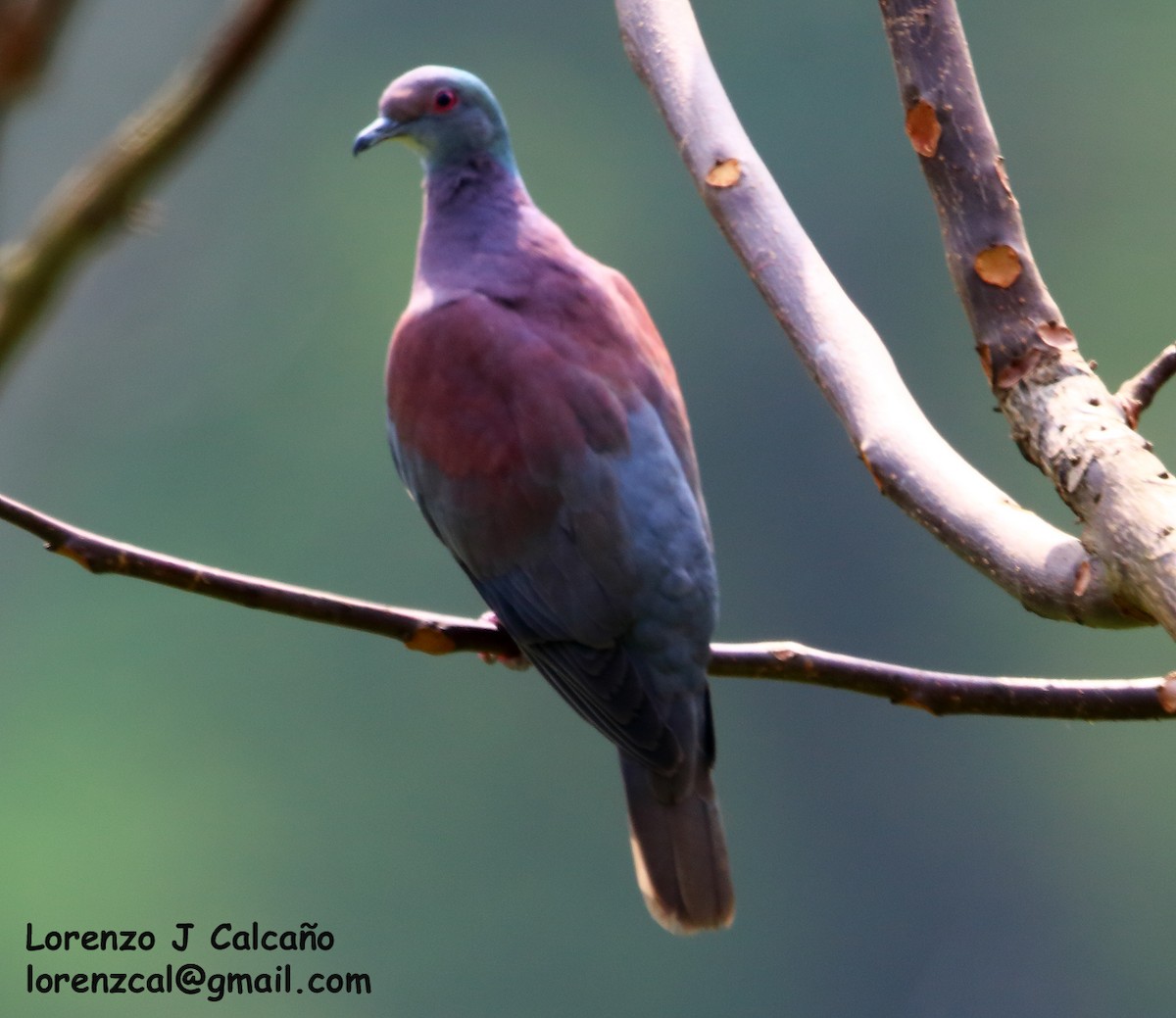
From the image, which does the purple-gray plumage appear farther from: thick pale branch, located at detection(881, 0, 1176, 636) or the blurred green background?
the blurred green background

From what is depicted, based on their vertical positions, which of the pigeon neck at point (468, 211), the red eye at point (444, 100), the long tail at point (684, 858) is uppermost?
the red eye at point (444, 100)

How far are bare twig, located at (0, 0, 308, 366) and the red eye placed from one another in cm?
190

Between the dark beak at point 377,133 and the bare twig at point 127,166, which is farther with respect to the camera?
the dark beak at point 377,133

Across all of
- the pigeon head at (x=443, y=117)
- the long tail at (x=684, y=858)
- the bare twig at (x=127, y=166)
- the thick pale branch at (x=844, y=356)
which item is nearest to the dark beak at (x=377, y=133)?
the pigeon head at (x=443, y=117)

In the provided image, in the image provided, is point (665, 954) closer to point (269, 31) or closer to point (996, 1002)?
point (996, 1002)

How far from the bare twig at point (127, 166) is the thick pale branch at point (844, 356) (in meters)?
0.92

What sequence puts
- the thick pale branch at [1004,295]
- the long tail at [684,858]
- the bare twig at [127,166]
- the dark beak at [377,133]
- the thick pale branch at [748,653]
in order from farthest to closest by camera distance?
1. the dark beak at [377,133]
2. the long tail at [684,858]
3. the thick pale branch at [748,653]
4. the thick pale branch at [1004,295]
5. the bare twig at [127,166]

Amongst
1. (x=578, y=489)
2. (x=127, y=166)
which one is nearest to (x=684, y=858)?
(x=578, y=489)

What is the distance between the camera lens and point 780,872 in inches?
615

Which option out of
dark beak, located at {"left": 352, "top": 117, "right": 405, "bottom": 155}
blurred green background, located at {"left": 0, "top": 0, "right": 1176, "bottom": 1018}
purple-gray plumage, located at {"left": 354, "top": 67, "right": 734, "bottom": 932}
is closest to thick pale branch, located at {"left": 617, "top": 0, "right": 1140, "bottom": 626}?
purple-gray plumage, located at {"left": 354, "top": 67, "right": 734, "bottom": 932}

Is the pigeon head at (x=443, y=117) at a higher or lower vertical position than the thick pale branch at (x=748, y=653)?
higher

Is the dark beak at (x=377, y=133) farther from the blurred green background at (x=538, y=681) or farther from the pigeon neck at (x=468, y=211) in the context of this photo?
the blurred green background at (x=538, y=681)

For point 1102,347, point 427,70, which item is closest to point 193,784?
point 1102,347

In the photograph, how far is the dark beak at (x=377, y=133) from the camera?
2.44 meters
